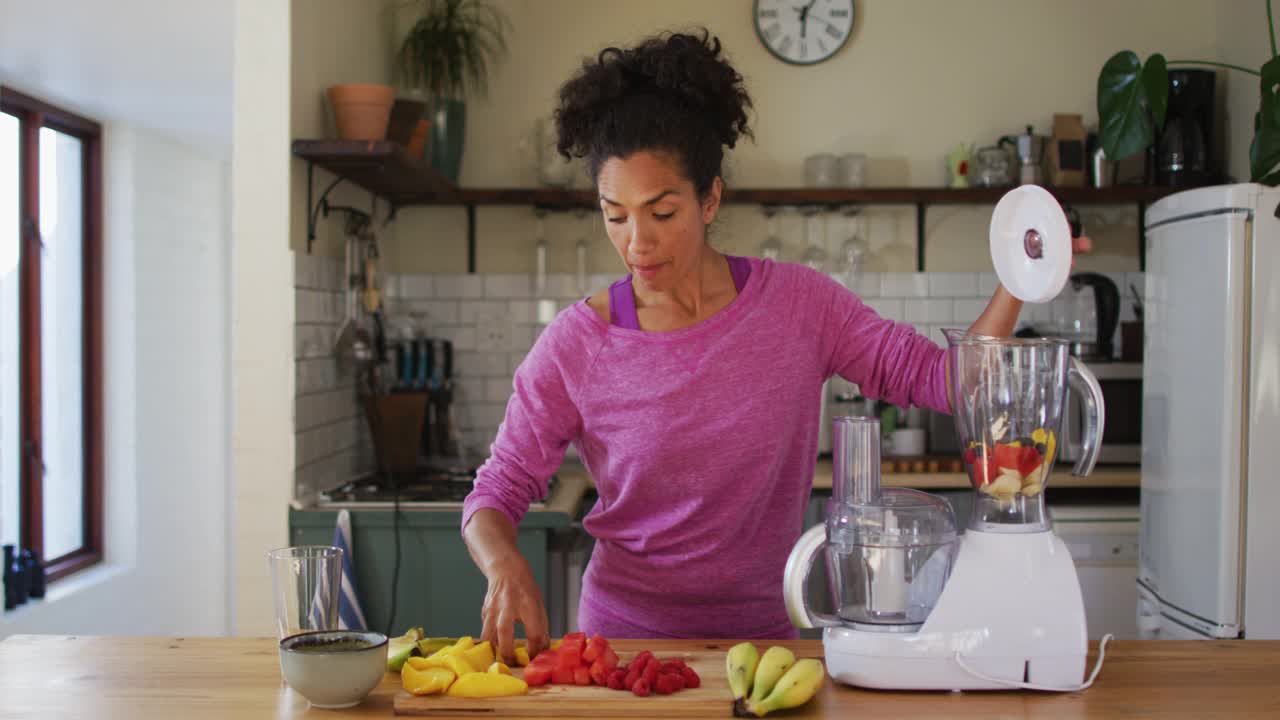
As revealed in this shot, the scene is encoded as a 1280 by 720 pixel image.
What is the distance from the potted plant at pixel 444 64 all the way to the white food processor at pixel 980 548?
8.93 feet

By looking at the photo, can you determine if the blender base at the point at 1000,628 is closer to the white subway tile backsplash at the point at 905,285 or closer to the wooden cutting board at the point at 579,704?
the wooden cutting board at the point at 579,704

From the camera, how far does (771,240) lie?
13.1 feet

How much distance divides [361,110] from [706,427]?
1.82 meters

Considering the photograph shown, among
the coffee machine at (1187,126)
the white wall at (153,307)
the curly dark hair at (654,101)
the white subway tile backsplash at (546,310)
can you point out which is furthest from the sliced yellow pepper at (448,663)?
the coffee machine at (1187,126)

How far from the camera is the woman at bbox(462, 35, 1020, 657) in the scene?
155 centimetres

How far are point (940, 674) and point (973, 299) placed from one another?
3.02 m

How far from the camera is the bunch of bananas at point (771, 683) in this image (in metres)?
1.19

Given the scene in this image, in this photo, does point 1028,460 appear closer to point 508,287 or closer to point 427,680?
point 427,680

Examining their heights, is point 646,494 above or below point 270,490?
above

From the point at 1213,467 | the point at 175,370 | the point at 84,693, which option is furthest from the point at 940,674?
the point at 175,370

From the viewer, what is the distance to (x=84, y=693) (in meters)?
1.31

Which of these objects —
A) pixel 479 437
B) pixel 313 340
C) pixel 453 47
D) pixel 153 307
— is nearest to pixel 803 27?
pixel 453 47

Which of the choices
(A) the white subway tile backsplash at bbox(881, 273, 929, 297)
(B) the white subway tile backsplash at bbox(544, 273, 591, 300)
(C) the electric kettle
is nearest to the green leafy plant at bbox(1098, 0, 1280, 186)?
(C) the electric kettle

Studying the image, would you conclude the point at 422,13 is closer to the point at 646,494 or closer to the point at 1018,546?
the point at 646,494
